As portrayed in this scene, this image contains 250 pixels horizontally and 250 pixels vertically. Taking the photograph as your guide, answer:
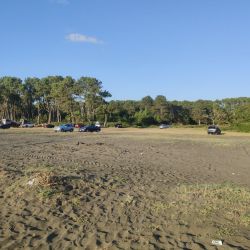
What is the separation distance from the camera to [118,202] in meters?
11.1

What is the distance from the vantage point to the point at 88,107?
126 metres

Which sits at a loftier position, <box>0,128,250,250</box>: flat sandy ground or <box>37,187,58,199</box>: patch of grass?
<box>37,187,58,199</box>: patch of grass

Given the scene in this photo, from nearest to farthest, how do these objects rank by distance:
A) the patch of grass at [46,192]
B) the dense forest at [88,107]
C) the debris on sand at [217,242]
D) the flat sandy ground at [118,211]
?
the debris on sand at [217,242] → the flat sandy ground at [118,211] → the patch of grass at [46,192] → the dense forest at [88,107]

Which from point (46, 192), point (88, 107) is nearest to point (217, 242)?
point (46, 192)

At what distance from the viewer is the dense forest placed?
→ 124163mm

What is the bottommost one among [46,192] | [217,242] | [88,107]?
[217,242]

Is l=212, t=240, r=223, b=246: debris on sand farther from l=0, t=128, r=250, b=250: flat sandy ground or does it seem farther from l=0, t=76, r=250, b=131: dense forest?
l=0, t=76, r=250, b=131: dense forest

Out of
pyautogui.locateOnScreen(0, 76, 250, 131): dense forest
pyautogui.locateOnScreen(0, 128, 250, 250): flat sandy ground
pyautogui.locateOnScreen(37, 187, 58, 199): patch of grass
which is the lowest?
pyautogui.locateOnScreen(0, 128, 250, 250): flat sandy ground

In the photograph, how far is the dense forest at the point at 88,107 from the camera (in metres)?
124

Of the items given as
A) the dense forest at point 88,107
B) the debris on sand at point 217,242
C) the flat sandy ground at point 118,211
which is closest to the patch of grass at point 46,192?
the flat sandy ground at point 118,211

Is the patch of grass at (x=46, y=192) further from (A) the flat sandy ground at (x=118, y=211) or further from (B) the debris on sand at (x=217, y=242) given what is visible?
(B) the debris on sand at (x=217, y=242)

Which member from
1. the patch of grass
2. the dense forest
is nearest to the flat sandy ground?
the patch of grass

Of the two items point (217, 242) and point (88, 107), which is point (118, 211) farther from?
point (88, 107)

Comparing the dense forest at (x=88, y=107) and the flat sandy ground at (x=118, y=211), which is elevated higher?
the dense forest at (x=88, y=107)
